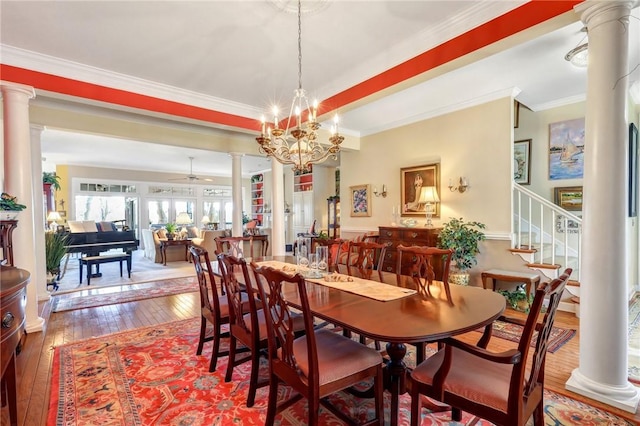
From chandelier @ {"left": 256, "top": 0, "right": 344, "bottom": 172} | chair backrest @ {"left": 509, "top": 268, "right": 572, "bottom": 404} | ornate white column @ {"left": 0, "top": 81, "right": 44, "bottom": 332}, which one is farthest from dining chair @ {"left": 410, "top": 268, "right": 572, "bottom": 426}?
ornate white column @ {"left": 0, "top": 81, "right": 44, "bottom": 332}

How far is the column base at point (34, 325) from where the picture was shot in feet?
10.8

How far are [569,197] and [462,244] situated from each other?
184 cm

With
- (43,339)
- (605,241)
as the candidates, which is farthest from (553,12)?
(43,339)

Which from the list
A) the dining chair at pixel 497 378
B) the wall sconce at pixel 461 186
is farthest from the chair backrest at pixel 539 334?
the wall sconce at pixel 461 186

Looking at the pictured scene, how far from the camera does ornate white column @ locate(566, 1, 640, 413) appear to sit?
1.94 m

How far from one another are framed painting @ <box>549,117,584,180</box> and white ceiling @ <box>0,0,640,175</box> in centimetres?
37

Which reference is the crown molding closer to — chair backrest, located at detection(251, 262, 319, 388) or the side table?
chair backrest, located at detection(251, 262, 319, 388)

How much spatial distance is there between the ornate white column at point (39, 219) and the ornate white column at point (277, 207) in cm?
324

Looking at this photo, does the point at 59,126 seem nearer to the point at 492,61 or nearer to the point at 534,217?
the point at 492,61

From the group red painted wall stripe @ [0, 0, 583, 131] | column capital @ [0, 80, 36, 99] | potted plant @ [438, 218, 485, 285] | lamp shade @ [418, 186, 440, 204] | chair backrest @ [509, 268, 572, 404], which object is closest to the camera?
chair backrest @ [509, 268, 572, 404]

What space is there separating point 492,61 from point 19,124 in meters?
4.97

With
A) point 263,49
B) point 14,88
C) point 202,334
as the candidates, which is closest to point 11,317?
point 202,334

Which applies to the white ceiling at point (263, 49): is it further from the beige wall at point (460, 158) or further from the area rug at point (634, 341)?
the area rug at point (634, 341)

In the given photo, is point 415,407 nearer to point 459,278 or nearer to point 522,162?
point 459,278
